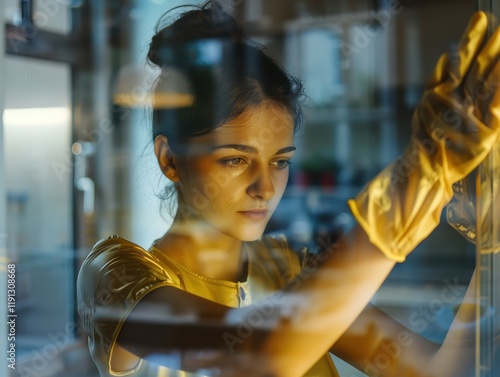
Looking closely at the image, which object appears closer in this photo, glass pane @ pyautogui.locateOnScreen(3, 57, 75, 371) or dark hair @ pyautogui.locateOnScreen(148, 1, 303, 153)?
dark hair @ pyautogui.locateOnScreen(148, 1, 303, 153)

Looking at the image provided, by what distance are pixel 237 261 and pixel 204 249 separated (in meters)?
0.07

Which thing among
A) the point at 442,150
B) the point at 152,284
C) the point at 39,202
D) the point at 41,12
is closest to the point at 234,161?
the point at 152,284

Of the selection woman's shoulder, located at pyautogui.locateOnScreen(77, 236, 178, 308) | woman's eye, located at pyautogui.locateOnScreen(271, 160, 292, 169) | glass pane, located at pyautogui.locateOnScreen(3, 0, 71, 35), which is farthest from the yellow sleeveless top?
glass pane, located at pyautogui.locateOnScreen(3, 0, 71, 35)

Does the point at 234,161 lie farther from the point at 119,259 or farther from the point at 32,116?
the point at 32,116

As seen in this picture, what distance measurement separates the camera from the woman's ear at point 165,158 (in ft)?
4.21

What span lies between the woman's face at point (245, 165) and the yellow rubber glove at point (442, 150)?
0.20 m

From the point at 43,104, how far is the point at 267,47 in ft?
1.79

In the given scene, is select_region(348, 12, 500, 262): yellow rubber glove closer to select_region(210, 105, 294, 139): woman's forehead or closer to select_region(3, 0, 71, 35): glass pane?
select_region(210, 105, 294, 139): woman's forehead

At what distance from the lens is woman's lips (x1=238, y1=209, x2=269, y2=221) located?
1243 millimetres

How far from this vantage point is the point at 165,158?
1289 mm

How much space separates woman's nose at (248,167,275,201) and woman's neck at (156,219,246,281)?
11cm

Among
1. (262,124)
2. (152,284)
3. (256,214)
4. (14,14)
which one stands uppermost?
(14,14)

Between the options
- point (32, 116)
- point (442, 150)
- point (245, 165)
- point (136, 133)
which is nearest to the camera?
point (442, 150)

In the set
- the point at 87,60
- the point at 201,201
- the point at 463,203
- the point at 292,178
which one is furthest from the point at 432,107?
the point at 87,60
